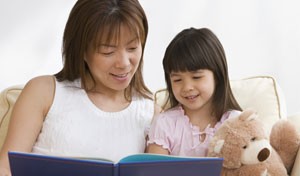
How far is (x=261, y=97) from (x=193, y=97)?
40cm

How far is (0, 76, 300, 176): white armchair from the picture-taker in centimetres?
201

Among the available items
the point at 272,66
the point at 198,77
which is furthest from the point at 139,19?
the point at 272,66

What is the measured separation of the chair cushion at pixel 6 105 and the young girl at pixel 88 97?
254 mm

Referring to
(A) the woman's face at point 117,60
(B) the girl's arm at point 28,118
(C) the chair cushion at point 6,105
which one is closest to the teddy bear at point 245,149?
(A) the woman's face at point 117,60

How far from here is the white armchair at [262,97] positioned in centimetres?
200

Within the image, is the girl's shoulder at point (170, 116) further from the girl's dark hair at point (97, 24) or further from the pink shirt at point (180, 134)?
the girl's dark hair at point (97, 24)

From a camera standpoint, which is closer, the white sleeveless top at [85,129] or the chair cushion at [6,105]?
the white sleeveless top at [85,129]

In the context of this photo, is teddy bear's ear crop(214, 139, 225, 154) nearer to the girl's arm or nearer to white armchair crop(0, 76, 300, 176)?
white armchair crop(0, 76, 300, 176)

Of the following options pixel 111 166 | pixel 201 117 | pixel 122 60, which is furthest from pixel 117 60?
pixel 111 166

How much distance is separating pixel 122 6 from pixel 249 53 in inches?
44.9

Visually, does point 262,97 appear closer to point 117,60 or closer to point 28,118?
point 117,60

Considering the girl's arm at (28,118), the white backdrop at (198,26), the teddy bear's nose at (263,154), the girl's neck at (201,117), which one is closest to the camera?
the teddy bear's nose at (263,154)

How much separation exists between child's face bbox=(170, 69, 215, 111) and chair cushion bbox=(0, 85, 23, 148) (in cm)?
64

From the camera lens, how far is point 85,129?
181cm
